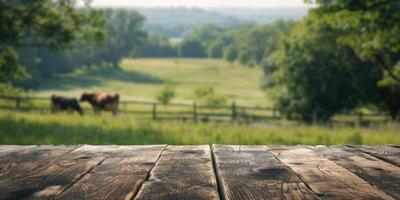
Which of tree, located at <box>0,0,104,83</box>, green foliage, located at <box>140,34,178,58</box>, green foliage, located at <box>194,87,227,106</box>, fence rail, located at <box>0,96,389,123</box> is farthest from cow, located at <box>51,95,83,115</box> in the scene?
green foliage, located at <box>140,34,178,58</box>

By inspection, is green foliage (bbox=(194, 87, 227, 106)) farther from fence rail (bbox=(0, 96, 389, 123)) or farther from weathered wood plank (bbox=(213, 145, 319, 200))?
weathered wood plank (bbox=(213, 145, 319, 200))

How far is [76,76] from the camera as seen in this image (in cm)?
8725

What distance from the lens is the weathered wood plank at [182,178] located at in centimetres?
185

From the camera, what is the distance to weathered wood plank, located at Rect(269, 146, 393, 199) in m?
1.86

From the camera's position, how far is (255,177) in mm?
2141

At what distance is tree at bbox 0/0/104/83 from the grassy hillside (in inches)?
1619

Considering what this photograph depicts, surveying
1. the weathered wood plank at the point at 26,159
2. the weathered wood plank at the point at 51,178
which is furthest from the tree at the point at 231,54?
the weathered wood plank at the point at 51,178

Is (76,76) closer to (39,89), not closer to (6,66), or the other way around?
(39,89)

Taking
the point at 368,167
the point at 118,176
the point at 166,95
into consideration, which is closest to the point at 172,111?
the point at 166,95

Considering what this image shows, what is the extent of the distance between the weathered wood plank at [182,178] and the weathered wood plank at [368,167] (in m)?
0.70

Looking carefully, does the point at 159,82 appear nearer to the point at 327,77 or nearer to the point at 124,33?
the point at 124,33

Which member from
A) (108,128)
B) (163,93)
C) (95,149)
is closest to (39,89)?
(163,93)

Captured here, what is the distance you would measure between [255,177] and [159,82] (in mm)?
90384

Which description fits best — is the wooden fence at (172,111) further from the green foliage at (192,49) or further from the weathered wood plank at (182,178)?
the green foliage at (192,49)
